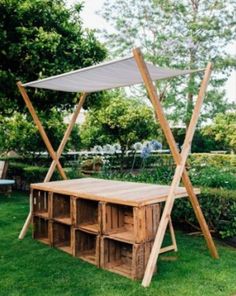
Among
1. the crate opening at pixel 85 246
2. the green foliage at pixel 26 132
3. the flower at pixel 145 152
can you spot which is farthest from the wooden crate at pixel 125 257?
the green foliage at pixel 26 132

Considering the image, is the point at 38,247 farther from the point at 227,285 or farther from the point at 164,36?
the point at 164,36

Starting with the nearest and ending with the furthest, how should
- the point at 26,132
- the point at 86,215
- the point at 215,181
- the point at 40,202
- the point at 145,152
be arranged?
the point at 86,215
the point at 40,202
the point at 215,181
the point at 145,152
the point at 26,132

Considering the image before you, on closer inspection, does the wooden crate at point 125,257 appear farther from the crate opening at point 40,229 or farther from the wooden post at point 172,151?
the crate opening at point 40,229

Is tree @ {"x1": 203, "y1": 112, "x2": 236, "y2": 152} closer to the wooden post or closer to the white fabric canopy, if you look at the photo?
the white fabric canopy

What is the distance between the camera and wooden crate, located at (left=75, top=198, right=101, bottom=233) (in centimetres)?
436

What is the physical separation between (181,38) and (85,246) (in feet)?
53.7

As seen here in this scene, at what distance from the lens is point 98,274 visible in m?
3.93

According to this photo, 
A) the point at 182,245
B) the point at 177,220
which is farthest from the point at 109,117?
the point at 182,245

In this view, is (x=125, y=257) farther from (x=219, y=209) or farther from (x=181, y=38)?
(x=181, y=38)

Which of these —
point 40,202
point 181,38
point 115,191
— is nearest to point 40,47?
point 40,202

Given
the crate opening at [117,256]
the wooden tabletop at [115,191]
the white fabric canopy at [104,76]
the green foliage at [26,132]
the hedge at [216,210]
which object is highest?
the white fabric canopy at [104,76]

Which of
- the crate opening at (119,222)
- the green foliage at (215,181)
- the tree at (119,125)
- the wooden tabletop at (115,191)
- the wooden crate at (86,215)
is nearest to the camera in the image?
the wooden tabletop at (115,191)

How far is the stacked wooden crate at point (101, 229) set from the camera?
3.76m

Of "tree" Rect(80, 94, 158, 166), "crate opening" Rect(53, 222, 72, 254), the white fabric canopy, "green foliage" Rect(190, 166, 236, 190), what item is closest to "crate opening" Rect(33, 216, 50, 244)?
"crate opening" Rect(53, 222, 72, 254)
